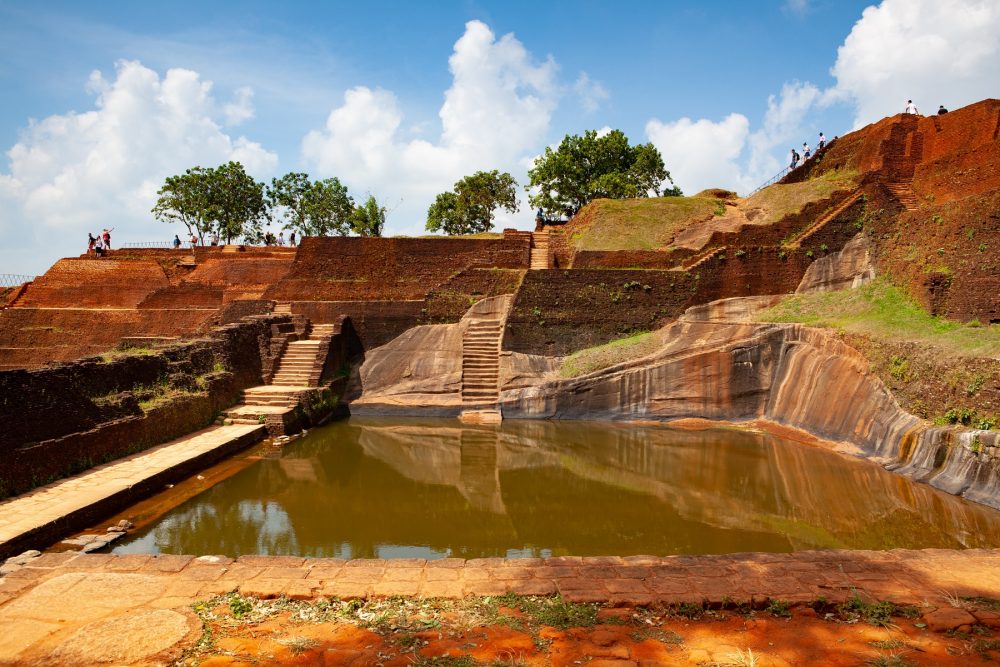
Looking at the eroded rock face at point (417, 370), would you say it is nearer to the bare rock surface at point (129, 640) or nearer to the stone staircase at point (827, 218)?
the stone staircase at point (827, 218)

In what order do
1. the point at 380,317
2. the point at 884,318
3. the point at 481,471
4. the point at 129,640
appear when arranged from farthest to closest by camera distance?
the point at 380,317
the point at 884,318
the point at 481,471
the point at 129,640

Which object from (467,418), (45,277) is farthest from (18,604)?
(45,277)

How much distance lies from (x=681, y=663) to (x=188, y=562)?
4.14 metres

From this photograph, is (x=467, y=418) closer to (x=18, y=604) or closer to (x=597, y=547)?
(x=597, y=547)

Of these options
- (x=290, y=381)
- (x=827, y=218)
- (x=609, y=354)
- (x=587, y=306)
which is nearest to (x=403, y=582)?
(x=609, y=354)

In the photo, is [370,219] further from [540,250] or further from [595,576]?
[595,576]

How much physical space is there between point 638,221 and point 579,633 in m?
16.6

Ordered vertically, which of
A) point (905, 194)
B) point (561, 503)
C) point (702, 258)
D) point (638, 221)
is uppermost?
point (638, 221)

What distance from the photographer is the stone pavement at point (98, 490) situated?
6.17 meters

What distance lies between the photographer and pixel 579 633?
3.94m

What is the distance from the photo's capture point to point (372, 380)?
14836 millimetres

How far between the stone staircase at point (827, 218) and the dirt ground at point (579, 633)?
12.0m

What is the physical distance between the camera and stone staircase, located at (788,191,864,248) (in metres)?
14.6

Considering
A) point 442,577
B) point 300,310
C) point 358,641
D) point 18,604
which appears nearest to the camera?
point 358,641
